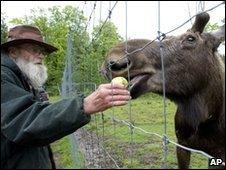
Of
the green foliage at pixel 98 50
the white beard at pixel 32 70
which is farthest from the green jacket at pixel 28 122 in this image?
the green foliage at pixel 98 50

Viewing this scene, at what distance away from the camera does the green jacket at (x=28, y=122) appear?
90.7 inches

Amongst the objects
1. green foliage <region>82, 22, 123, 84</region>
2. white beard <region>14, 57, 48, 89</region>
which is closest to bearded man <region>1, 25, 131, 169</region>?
white beard <region>14, 57, 48, 89</region>

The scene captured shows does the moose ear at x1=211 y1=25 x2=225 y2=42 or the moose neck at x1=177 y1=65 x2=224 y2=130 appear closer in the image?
the moose ear at x1=211 y1=25 x2=225 y2=42

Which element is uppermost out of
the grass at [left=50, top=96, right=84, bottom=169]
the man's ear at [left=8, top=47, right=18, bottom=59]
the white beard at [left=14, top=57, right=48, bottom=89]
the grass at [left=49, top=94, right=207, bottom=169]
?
the man's ear at [left=8, top=47, right=18, bottom=59]

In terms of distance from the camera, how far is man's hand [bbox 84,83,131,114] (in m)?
2.34

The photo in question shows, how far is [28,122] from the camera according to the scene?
2320mm

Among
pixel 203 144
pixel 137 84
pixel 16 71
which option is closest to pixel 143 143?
pixel 203 144

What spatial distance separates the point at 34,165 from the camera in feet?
8.18

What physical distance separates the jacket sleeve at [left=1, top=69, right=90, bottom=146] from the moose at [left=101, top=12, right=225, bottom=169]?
1.00 meters

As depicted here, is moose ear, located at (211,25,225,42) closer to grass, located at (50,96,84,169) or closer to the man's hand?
the man's hand

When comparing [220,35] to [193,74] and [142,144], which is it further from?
[142,144]

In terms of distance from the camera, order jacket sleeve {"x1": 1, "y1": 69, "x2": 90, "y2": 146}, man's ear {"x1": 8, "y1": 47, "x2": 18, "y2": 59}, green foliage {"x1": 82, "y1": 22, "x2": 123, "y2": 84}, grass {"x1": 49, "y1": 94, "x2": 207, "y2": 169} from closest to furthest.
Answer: jacket sleeve {"x1": 1, "y1": 69, "x2": 90, "y2": 146} < man's ear {"x1": 8, "y1": 47, "x2": 18, "y2": 59} < grass {"x1": 49, "y1": 94, "x2": 207, "y2": 169} < green foliage {"x1": 82, "y1": 22, "x2": 123, "y2": 84}

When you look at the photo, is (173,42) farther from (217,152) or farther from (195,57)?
(217,152)

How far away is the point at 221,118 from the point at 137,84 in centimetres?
68
